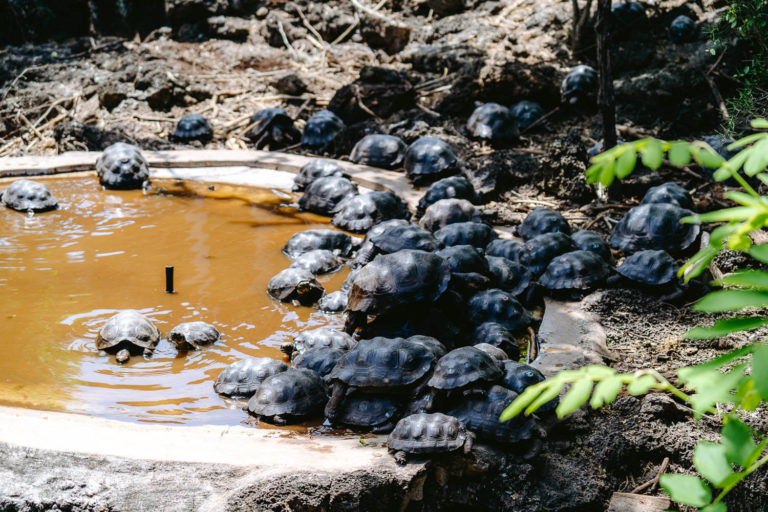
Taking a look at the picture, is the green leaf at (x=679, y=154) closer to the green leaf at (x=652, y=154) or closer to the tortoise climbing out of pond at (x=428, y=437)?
the green leaf at (x=652, y=154)

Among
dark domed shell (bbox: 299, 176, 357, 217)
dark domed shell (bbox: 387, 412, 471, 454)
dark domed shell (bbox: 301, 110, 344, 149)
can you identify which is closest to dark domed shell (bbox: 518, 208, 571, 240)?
dark domed shell (bbox: 299, 176, 357, 217)

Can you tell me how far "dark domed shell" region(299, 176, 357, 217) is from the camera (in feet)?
25.7

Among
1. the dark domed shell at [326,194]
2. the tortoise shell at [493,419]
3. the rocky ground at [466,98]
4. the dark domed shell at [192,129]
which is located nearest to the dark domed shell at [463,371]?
the tortoise shell at [493,419]

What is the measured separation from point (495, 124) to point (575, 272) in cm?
450

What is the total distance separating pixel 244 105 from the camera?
12.1 m

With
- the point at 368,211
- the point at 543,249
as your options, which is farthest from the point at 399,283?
the point at 368,211

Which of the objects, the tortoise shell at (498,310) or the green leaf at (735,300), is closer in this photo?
the green leaf at (735,300)

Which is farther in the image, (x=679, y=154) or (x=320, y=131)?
(x=320, y=131)

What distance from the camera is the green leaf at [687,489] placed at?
102 centimetres

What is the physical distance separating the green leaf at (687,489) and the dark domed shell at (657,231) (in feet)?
16.8

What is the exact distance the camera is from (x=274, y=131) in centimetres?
1062

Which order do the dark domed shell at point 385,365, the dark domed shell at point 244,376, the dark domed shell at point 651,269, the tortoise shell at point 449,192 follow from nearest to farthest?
1. the dark domed shell at point 385,365
2. the dark domed shell at point 244,376
3. the dark domed shell at point 651,269
4. the tortoise shell at point 449,192

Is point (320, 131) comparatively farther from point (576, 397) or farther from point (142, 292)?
point (576, 397)

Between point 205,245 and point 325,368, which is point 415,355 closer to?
point 325,368
